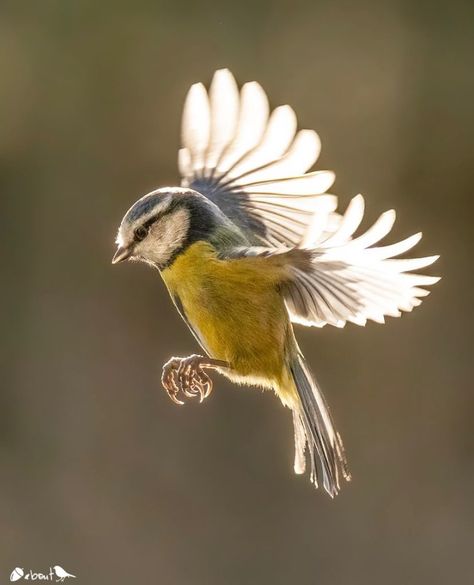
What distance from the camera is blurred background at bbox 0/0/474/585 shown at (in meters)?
3.97

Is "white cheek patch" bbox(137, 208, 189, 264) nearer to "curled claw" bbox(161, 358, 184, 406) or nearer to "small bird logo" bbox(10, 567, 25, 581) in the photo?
"curled claw" bbox(161, 358, 184, 406)

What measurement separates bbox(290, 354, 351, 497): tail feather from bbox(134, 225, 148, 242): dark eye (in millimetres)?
357

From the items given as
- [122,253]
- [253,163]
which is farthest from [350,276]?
[253,163]

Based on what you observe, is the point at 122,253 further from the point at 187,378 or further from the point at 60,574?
the point at 60,574

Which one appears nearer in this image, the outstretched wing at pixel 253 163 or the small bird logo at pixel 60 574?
the outstretched wing at pixel 253 163

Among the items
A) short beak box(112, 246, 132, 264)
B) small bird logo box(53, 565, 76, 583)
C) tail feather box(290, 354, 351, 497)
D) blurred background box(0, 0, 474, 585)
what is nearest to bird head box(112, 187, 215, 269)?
short beak box(112, 246, 132, 264)

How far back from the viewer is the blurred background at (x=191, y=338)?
3975 millimetres

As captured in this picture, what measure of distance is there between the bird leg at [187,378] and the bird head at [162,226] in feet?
0.63

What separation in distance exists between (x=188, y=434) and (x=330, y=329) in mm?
671

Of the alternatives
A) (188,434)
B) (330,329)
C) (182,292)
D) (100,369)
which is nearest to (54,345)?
(100,369)

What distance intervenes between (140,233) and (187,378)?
0.81ft

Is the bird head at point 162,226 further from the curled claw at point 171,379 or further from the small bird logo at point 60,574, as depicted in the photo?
the small bird logo at point 60,574

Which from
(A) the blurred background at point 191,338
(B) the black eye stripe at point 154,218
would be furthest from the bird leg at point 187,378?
(A) the blurred background at point 191,338

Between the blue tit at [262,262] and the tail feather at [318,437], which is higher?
the blue tit at [262,262]
